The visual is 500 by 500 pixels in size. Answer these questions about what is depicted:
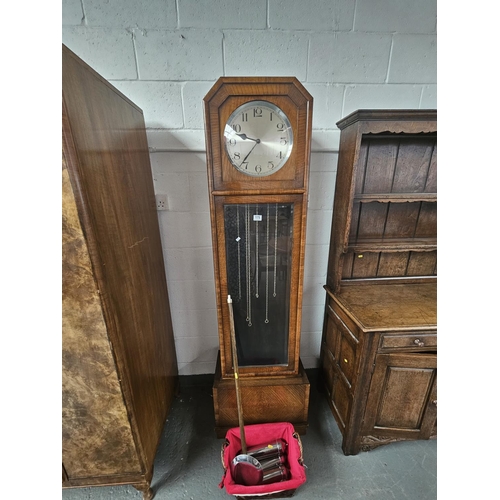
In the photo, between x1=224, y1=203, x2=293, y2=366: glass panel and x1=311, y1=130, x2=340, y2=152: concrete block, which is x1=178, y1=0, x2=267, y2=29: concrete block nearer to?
x1=311, y1=130, x2=340, y2=152: concrete block

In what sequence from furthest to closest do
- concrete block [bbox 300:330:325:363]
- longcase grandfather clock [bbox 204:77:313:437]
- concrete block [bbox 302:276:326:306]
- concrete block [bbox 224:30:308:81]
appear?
1. concrete block [bbox 300:330:325:363]
2. concrete block [bbox 302:276:326:306]
3. concrete block [bbox 224:30:308:81]
4. longcase grandfather clock [bbox 204:77:313:437]

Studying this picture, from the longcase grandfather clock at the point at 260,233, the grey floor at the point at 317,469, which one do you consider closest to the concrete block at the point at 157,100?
the longcase grandfather clock at the point at 260,233

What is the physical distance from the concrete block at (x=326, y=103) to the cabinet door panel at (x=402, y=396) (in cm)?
111

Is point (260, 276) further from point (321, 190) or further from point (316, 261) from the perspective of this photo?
point (321, 190)

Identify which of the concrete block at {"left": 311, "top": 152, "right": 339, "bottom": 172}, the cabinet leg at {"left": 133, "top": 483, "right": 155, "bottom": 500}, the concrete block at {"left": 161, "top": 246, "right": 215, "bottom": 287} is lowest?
the cabinet leg at {"left": 133, "top": 483, "right": 155, "bottom": 500}

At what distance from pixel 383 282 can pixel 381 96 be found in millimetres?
955

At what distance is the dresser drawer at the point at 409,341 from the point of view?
1000 mm

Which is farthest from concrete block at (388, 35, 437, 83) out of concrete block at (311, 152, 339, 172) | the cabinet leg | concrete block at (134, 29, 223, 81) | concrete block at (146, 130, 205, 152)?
the cabinet leg

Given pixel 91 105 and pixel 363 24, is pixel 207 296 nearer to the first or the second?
pixel 91 105

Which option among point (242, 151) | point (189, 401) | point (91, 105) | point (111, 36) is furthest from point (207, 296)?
point (111, 36)

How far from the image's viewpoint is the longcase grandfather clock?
87 centimetres

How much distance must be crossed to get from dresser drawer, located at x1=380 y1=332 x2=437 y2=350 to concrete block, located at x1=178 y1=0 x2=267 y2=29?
147 cm

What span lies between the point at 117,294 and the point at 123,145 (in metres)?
0.57

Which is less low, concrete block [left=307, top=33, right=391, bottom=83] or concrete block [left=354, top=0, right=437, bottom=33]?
concrete block [left=354, top=0, right=437, bottom=33]
